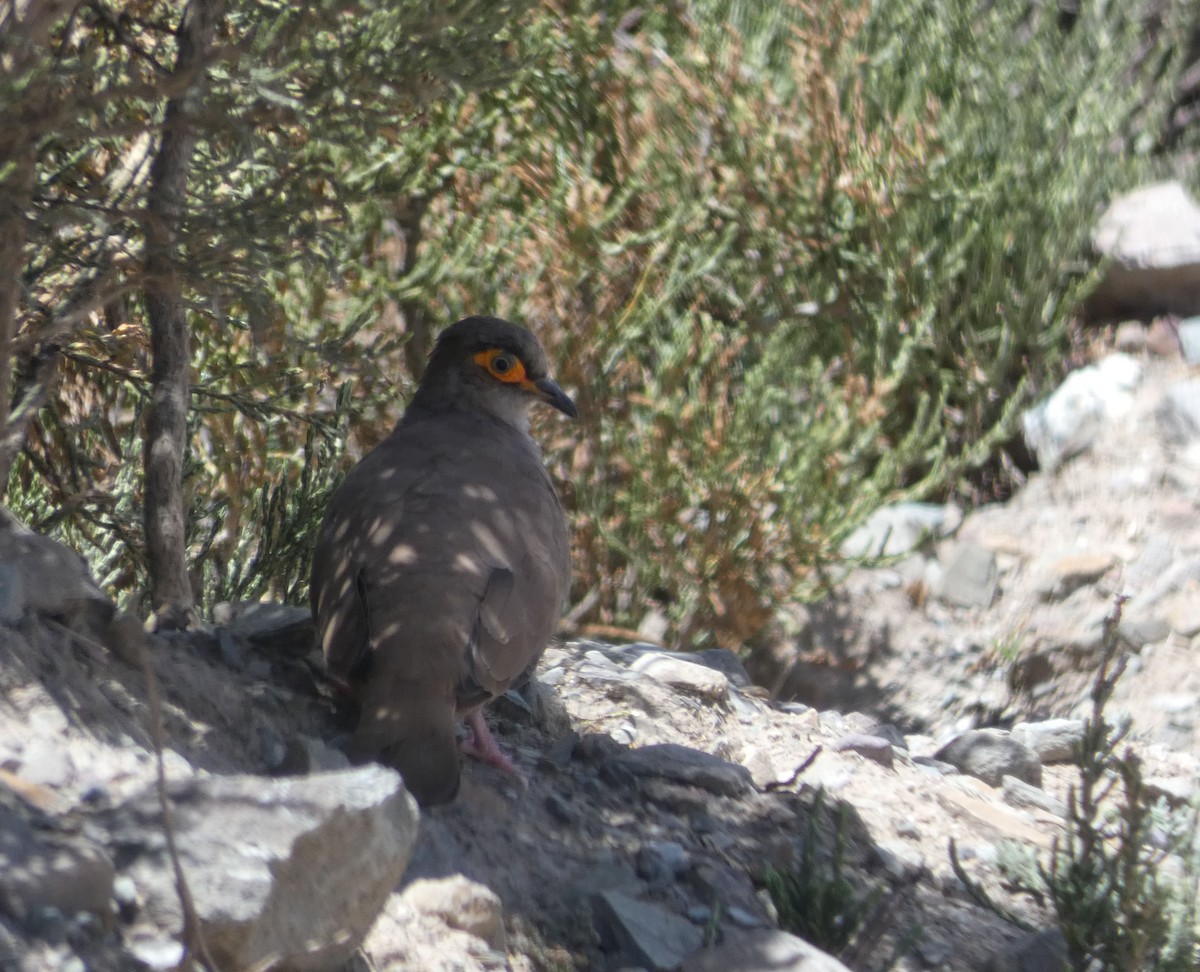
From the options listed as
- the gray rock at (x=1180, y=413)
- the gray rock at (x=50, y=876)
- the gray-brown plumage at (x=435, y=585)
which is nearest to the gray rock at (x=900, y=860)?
the gray-brown plumage at (x=435, y=585)

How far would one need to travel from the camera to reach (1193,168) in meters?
9.48

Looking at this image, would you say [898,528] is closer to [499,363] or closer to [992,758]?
[992,758]

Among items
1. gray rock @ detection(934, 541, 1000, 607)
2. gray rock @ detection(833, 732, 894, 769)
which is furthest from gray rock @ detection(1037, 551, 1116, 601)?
gray rock @ detection(833, 732, 894, 769)

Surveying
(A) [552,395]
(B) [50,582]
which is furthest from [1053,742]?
(B) [50,582]

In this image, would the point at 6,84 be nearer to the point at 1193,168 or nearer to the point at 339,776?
the point at 339,776

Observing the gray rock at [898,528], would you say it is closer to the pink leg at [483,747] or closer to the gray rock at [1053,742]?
the gray rock at [1053,742]

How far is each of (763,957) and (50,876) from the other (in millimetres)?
1337

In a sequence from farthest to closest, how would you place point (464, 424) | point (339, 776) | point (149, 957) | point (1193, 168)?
point (1193, 168) → point (464, 424) → point (339, 776) → point (149, 957)

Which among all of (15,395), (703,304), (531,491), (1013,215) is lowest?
(15,395)

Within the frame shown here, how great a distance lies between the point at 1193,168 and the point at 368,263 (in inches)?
224

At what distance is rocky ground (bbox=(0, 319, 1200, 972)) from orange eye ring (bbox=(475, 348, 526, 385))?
3.19ft

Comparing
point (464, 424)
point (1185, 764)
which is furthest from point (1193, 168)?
point (464, 424)

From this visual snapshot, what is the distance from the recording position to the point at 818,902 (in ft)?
10.2

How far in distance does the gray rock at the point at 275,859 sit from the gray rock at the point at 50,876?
98 mm
